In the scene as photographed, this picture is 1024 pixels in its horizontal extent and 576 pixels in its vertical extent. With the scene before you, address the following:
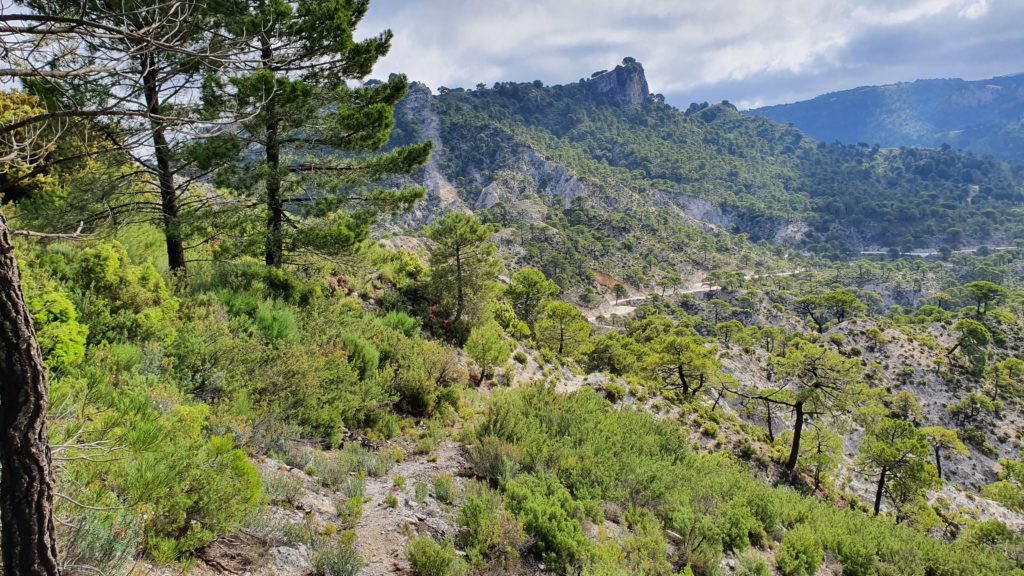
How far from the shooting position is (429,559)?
3982mm

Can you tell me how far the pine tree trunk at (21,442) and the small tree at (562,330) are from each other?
26125 mm

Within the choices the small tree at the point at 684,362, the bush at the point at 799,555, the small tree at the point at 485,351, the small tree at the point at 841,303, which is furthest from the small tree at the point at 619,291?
the bush at the point at 799,555

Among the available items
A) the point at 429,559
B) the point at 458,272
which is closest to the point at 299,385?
the point at 429,559

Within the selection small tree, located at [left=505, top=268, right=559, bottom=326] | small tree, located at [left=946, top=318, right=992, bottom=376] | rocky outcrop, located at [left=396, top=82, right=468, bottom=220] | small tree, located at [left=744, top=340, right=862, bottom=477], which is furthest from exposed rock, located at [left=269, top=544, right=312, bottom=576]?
rocky outcrop, located at [left=396, top=82, right=468, bottom=220]

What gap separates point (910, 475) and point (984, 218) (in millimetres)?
188298

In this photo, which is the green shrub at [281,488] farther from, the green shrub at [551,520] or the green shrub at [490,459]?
the green shrub at [490,459]

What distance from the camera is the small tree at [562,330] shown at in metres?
28.0

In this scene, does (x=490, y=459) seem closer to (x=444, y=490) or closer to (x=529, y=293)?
Result: (x=444, y=490)

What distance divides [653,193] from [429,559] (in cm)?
14734

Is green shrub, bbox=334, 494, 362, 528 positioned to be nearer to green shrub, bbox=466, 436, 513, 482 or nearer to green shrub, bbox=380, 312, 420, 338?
green shrub, bbox=466, 436, 513, 482

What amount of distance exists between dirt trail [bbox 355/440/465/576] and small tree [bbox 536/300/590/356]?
→ 21.7 metres

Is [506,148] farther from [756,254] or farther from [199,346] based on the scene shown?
[199,346]

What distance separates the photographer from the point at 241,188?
368 inches

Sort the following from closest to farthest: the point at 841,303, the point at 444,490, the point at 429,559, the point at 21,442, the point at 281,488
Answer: the point at 21,442 → the point at 429,559 → the point at 281,488 → the point at 444,490 → the point at 841,303
